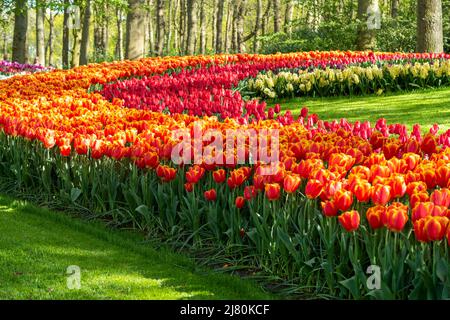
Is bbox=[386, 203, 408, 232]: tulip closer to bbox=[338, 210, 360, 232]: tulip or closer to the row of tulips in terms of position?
bbox=[338, 210, 360, 232]: tulip

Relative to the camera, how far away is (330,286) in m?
4.14

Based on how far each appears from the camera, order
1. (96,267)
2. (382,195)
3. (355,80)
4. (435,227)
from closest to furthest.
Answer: (435,227) < (382,195) < (96,267) < (355,80)

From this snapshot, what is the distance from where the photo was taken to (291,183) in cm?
442

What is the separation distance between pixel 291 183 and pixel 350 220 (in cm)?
70

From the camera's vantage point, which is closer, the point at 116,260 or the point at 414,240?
the point at 414,240

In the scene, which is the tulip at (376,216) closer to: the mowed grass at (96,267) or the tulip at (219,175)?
the mowed grass at (96,267)

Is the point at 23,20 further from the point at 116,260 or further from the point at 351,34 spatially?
the point at 116,260

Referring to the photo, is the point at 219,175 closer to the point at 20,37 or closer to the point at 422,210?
the point at 422,210

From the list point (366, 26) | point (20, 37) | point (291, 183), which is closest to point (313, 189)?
point (291, 183)

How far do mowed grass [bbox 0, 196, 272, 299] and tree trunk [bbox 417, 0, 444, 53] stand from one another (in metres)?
12.7

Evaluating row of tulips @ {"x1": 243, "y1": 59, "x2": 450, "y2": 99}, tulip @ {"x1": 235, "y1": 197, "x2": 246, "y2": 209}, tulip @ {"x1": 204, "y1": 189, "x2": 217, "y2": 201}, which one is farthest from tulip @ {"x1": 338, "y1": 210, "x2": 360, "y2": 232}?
row of tulips @ {"x1": 243, "y1": 59, "x2": 450, "y2": 99}

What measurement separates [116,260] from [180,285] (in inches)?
29.2

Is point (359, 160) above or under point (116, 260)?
above
